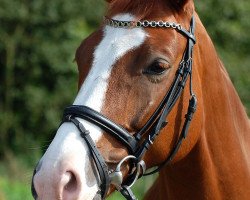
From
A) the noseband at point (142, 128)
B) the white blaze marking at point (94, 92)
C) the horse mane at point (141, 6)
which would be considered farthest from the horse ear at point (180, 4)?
the white blaze marking at point (94, 92)

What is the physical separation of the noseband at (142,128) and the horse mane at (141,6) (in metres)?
0.07

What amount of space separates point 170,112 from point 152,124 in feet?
0.48

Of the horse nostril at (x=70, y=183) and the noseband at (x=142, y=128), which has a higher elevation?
the noseband at (x=142, y=128)

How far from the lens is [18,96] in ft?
68.6

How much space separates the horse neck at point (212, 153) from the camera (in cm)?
405

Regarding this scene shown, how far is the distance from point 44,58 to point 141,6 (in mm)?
17421

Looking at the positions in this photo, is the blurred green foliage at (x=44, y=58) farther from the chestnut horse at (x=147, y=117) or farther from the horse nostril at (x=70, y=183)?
the horse nostril at (x=70, y=183)

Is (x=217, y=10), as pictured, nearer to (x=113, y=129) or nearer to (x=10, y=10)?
(x=10, y=10)

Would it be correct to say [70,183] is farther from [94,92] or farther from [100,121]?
[94,92]

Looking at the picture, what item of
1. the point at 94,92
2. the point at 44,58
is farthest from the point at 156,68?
the point at 44,58

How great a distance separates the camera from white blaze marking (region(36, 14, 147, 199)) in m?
3.32

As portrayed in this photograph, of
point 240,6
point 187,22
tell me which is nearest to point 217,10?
point 240,6

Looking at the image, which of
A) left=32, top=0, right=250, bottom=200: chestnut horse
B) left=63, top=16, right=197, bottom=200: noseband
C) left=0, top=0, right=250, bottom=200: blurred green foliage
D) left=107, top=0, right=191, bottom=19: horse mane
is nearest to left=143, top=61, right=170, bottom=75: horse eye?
left=32, top=0, right=250, bottom=200: chestnut horse

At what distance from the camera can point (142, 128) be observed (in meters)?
3.64
